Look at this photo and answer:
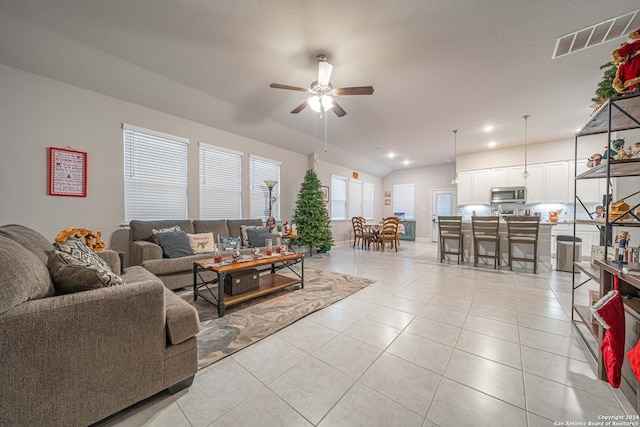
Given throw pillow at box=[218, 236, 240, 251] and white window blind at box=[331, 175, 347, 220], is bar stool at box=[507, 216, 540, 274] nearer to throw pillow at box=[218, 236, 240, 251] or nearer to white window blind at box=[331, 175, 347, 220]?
white window blind at box=[331, 175, 347, 220]

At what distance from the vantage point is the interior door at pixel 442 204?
8.25m

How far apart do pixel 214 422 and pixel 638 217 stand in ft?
9.71

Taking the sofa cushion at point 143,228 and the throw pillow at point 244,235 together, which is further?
the throw pillow at point 244,235

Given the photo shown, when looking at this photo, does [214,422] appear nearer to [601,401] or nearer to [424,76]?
[601,401]

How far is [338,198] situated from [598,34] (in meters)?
5.80

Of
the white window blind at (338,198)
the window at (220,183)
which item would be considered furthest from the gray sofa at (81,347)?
the white window blind at (338,198)

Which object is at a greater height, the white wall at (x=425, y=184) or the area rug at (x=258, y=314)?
the white wall at (x=425, y=184)

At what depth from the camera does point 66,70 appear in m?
2.72

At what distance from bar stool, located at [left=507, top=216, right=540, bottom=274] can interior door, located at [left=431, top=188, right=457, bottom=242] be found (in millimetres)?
4109

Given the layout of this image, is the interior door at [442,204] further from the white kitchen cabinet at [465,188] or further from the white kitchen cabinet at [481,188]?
the white kitchen cabinet at [481,188]

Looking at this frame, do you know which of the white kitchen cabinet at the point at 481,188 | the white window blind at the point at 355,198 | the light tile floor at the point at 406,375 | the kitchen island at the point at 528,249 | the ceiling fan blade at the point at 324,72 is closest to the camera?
the light tile floor at the point at 406,375

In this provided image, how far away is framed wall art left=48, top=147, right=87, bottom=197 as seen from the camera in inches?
109

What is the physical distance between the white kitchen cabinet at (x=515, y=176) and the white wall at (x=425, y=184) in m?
1.86

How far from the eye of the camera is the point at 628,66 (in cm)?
141
